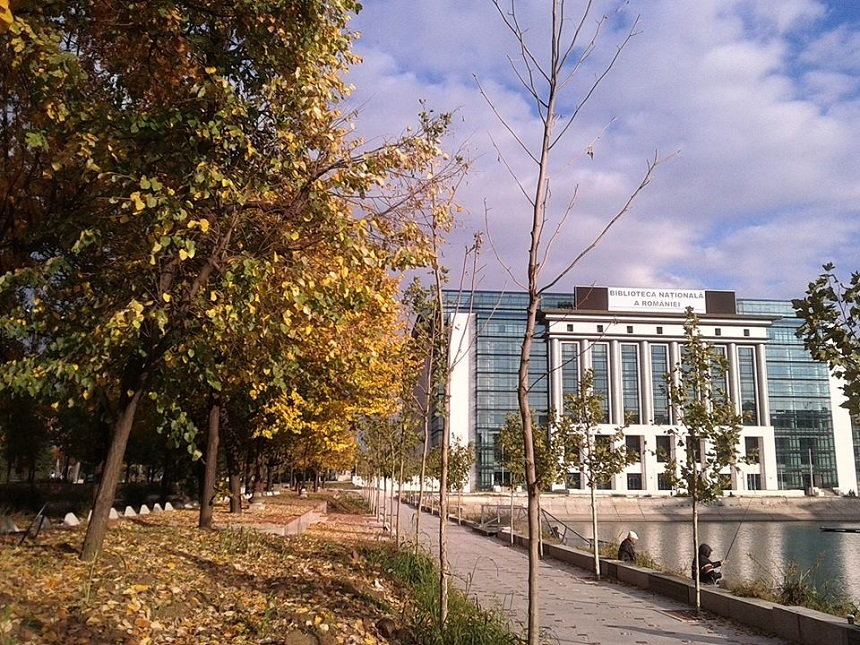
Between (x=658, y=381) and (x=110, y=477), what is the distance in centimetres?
9597

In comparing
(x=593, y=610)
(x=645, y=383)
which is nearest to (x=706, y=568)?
(x=593, y=610)

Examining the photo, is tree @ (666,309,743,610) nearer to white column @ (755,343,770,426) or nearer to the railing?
the railing

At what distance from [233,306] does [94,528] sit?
2.94 metres

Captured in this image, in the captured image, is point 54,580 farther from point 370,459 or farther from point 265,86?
point 370,459

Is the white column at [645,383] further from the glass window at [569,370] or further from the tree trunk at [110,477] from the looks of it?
the tree trunk at [110,477]

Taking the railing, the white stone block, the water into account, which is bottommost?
the water

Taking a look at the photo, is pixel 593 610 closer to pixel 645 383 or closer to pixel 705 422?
pixel 705 422

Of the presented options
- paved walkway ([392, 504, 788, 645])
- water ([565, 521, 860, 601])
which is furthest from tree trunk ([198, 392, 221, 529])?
water ([565, 521, 860, 601])

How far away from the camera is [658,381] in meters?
97.1

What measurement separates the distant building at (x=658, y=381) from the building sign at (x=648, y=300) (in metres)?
0.14

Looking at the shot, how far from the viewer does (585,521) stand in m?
63.0

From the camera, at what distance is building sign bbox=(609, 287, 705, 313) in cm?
9781

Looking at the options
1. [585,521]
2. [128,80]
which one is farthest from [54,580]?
[585,521]

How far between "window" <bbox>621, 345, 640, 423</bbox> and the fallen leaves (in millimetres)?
89406
